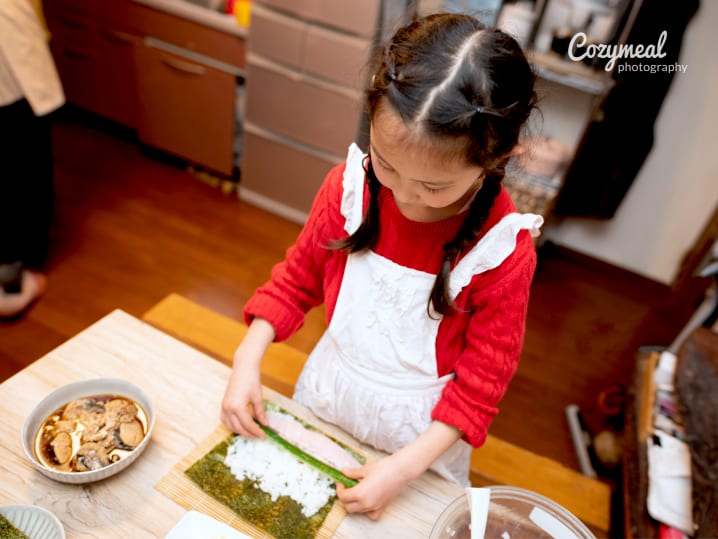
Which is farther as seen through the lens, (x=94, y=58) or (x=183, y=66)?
(x=94, y=58)

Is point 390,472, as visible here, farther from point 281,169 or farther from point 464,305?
point 281,169

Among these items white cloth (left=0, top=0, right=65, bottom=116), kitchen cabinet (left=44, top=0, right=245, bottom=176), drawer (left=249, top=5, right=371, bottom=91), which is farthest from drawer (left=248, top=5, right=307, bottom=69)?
white cloth (left=0, top=0, right=65, bottom=116)

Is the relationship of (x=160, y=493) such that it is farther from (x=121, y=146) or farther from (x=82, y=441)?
(x=121, y=146)

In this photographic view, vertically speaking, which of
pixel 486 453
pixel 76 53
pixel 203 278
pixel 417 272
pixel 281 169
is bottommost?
pixel 203 278

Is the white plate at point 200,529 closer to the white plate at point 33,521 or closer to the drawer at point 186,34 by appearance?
the white plate at point 33,521

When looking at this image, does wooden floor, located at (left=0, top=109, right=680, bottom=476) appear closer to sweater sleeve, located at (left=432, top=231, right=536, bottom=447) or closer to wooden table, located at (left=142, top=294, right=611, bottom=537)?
wooden table, located at (left=142, top=294, right=611, bottom=537)

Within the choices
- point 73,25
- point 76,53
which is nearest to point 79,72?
point 76,53

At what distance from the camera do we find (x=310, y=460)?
2.38ft

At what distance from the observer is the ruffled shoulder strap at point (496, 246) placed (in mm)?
724

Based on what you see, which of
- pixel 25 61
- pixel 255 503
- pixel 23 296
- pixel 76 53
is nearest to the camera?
pixel 255 503

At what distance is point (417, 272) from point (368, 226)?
0.10 metres

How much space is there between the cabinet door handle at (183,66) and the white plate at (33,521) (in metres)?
2.25

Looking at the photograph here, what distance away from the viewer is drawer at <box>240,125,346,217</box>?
242 cm

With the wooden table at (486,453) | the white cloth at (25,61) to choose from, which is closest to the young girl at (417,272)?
the wooden table at (486,453)
